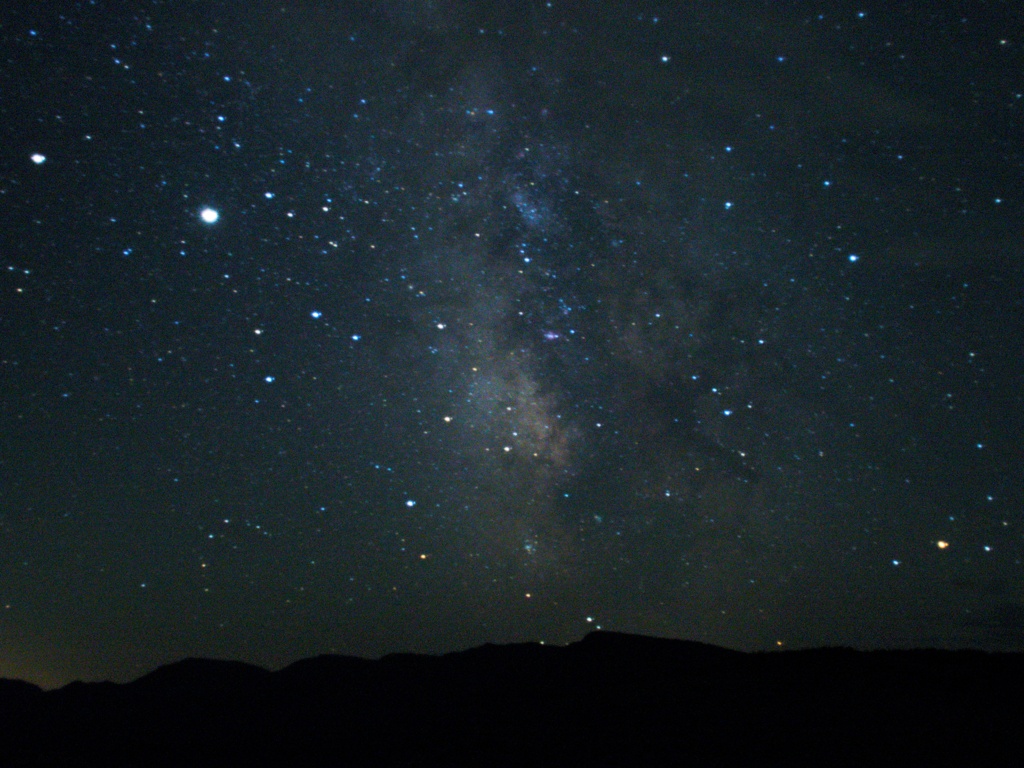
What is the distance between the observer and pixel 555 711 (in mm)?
12695

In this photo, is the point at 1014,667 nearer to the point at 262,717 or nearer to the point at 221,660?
the point at 262,717

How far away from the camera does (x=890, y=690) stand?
439 inches

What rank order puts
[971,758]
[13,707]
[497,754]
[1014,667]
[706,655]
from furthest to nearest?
[13,707], [706,655], [1014,667], [497,754], [971,758]

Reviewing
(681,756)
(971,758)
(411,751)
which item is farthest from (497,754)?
(971,758)

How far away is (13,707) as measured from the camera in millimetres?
21641

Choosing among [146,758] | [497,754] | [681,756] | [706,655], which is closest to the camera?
[681,756]

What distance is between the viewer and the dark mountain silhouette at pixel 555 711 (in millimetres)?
9258

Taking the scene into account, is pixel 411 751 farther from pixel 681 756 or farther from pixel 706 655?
pixel 706 655

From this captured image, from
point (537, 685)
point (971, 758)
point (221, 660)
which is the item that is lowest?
point (971, 758)

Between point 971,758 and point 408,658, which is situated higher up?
point 408,658

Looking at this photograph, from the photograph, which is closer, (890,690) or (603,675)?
(890,690)

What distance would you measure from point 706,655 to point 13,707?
23.3 meters

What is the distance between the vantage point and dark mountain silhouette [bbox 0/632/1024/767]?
926 centimetres

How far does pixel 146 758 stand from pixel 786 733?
14407 millimetres
